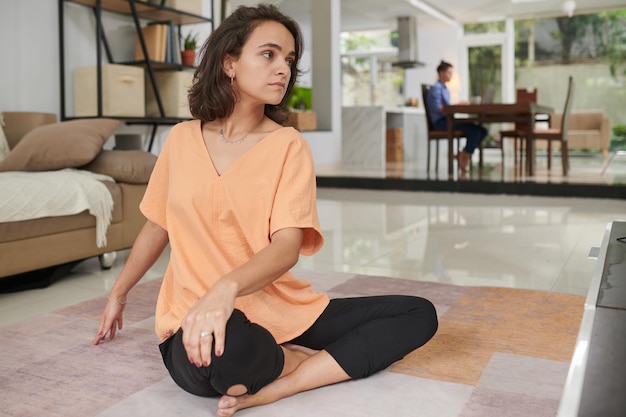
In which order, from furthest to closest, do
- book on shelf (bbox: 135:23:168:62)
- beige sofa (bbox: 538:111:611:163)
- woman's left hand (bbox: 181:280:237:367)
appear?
beige sofa (bbox: 538:111:611:163) < book on shelf (bbox: 135:23:168:62) < woman's left hand (bbox: 181:280:237:367)

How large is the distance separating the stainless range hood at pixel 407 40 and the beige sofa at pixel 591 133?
2619 millimetres

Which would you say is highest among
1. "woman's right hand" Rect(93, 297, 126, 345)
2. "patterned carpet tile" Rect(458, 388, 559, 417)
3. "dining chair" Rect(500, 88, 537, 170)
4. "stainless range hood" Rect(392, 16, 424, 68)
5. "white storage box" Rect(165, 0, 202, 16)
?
"stainless range hood" Rect(392, 16, 424, 68)

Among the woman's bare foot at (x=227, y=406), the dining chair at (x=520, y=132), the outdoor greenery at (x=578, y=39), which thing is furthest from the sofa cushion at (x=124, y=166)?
the outdoor greenery at (x=578, y=39)

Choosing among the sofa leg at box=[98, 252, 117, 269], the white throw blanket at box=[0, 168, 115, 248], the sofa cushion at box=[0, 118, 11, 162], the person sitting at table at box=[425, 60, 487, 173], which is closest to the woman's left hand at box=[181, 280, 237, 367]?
the white throw blanket at box=[0, 168, 115, 248]

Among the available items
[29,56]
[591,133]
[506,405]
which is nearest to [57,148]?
[29,56]

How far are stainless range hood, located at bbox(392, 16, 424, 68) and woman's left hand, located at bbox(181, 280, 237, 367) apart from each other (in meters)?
10.8

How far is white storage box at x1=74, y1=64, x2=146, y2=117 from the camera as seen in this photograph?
14.4 ft

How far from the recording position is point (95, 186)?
2734 millimetres

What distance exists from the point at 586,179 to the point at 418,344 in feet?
17.5

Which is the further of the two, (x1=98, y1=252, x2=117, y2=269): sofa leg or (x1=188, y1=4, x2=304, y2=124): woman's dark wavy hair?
(x1=98, y1=252, x2=117, y2=269): sofa leg

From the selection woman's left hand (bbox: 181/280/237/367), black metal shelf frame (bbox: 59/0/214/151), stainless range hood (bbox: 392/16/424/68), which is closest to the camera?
woman's left hand (bbox: 181/280/237/367)

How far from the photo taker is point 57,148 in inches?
111

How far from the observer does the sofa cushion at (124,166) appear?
9.61 ft

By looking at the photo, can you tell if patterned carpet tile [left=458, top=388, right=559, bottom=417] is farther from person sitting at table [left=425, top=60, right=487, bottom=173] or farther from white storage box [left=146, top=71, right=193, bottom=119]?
person sitting at table [left=425, top=60, right=487, bottom=173]
